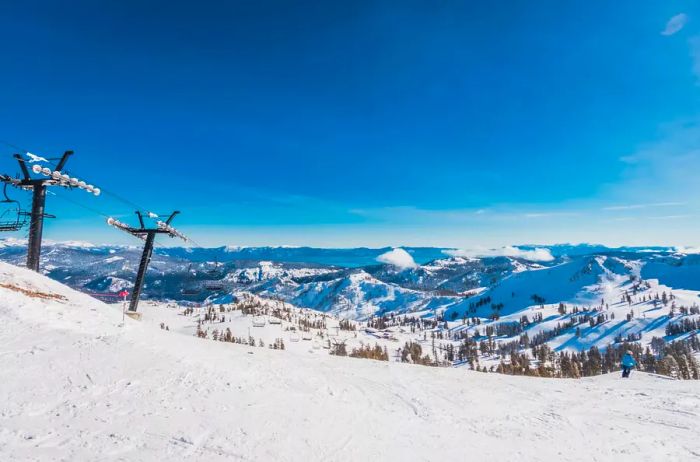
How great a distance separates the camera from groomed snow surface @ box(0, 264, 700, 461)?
34.6 feet

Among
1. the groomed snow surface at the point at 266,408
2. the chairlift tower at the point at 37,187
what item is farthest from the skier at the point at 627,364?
the chairlift tower at the point at 37,187

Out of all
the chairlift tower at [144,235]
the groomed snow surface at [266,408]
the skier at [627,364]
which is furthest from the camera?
the chairlift tower at [144,235]

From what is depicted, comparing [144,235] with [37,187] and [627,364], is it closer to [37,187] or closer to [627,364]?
[37,187]

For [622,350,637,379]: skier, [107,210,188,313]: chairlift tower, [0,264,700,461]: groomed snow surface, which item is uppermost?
[107,210,188,313]: chairlift tower

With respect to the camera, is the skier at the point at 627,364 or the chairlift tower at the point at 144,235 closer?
the skier at the point at 627,364

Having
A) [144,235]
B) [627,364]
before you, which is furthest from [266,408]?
[144,235]

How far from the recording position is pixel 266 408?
13500 mm

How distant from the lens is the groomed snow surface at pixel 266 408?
1054 centimetres

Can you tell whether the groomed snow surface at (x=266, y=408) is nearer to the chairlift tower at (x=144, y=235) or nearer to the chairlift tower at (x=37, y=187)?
the chairlift tower at (x=37, y=187)

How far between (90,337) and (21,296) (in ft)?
23.2

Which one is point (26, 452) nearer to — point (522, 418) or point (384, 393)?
point (384, 393)

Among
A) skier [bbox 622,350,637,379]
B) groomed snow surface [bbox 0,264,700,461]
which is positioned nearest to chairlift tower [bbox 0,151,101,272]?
groomed snow surface [bbox 0,264,700,461]

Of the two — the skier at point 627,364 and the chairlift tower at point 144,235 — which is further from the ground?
the chairlift tower at point 144,235

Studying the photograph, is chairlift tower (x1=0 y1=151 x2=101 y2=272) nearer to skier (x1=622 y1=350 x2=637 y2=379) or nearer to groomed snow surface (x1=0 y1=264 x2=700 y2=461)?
groomed snow surface (x1=0 y1=264 x2=700 y2=461)
